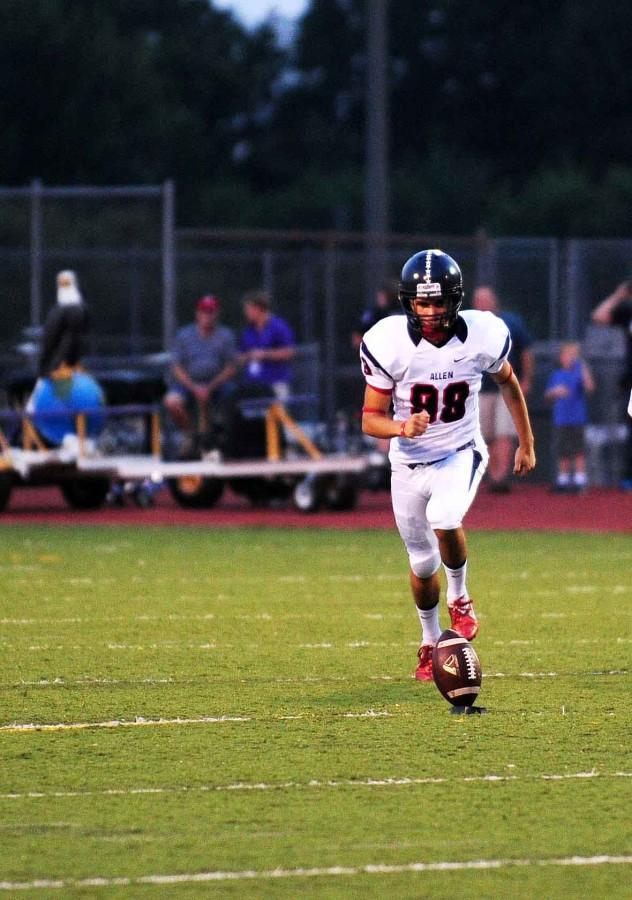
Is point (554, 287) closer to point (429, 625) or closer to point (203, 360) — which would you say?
point (203, 360)

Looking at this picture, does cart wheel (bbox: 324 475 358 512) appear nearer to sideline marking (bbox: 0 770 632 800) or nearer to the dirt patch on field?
the dirt patch on field

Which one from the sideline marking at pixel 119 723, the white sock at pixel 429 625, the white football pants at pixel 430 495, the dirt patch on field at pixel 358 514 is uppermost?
the white football pants at pixel 430 495

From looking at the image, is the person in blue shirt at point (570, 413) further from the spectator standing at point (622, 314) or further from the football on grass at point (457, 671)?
the football on grass at point (457, 671)

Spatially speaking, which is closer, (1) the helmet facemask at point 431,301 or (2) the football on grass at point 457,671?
(2) the football on grass at point 457,671

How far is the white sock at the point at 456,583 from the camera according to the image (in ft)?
27.0

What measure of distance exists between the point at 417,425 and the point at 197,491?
36.4ft

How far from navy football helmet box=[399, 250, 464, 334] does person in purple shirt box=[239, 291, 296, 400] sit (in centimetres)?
1013

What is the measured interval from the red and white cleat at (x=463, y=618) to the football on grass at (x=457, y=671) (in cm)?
55

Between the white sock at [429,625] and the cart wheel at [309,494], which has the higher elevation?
the white sock at [429,625]

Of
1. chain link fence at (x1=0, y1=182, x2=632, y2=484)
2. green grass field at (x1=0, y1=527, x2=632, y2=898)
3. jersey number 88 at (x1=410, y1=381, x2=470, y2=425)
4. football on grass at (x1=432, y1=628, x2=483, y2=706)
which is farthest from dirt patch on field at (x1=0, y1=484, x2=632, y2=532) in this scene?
football on grass at (x1=432, y1=628, x2=483, y2=706)

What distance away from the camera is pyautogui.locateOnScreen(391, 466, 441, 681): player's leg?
838 centimetres

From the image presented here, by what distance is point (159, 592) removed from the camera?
11969 millimetres

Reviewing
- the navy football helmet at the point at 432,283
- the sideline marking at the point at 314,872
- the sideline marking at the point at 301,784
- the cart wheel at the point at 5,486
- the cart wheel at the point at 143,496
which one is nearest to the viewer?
the sideline marking at the point at 314,872

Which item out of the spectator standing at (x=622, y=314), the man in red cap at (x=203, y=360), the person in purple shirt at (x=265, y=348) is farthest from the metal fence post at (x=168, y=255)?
the spectator standing at (x=622, y=314)
